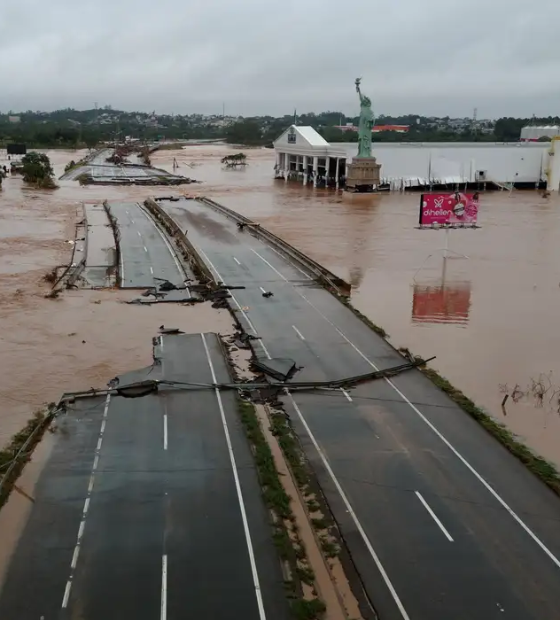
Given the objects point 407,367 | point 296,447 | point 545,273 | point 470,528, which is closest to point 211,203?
point 545,273

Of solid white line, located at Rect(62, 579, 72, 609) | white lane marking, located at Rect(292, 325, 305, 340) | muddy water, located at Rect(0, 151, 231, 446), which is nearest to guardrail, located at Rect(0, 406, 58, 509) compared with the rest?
muddy water, located at Rect(0, 151, 231, 446)

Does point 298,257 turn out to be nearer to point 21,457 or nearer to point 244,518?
point 21,457

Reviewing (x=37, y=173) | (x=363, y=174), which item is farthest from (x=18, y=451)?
(x=37, y=173)

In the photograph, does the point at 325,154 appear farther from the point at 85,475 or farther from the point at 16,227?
the point at 85,475

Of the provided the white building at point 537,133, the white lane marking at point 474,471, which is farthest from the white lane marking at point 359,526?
the white building at point 537,133

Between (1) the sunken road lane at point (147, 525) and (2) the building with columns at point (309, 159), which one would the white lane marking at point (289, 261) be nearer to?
(1) the sunken road lane at point (147, 525)

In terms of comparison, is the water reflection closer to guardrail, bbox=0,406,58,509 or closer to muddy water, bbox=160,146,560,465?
muddy water, bbox=160,146,560,465
